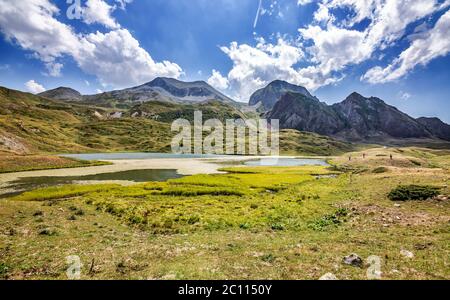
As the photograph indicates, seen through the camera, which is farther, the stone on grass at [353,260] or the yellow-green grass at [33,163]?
the yellow-green grass at [33,163]

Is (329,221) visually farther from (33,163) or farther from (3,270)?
(33,163)

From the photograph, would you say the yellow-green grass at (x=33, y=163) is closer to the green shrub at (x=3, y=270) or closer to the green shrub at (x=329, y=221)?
the green shrub at (x=3, y=270)

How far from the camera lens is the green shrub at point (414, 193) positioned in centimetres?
3345

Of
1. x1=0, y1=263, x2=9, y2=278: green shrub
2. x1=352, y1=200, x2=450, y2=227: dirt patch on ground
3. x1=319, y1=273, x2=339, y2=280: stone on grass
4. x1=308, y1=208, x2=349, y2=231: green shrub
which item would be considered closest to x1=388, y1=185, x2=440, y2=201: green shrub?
x1=352, y1=200, x2=450, y2=227: dirt patch on ground

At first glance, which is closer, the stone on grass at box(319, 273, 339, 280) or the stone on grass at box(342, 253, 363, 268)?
the stone on grass at box(319, 273, 339, 280)

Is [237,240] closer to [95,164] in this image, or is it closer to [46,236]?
[46,236]

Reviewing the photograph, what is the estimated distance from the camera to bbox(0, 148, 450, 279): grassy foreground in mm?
15523

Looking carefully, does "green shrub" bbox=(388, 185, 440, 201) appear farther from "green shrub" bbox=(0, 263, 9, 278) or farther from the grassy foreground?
"green shrub" bbox=(0, 263, 9, 278)

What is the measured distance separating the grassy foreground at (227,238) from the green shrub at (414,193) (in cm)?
122

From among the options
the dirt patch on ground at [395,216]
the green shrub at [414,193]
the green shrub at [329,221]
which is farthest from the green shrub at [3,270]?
the green shrub at [414,193]

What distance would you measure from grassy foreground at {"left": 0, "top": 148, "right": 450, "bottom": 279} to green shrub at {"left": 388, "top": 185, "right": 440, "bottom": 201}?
3.99 ft

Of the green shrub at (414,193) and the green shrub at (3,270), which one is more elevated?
the green shrub at (414,193)

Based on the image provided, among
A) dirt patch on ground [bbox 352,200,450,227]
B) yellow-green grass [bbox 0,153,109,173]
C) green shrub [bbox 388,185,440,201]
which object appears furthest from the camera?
yellow-green grass [bbox 0,153,109,173]

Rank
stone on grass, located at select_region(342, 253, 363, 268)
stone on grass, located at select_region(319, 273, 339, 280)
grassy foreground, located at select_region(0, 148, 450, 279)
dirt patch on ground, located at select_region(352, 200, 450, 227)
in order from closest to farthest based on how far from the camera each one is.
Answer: stone on grass, located at select_region(319, 273, 339, 280) < grassy foreground, located at select_region(0, 148, 450, 279) < stone on grass, located at select_region(342, 253, 363, 268) < dirt patch on ground, located at select_region(352, 200, 450, 227)
